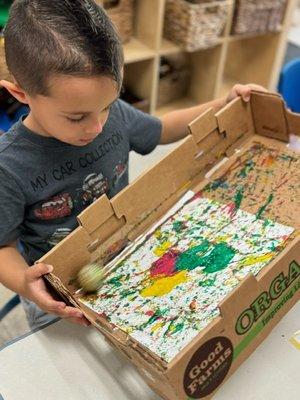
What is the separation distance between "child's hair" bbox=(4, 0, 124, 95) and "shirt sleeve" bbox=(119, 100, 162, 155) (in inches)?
11.2

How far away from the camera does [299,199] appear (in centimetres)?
84

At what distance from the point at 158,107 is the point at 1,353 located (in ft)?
6.22

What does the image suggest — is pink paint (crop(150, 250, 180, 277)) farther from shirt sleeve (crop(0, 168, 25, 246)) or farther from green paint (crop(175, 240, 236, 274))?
shirt sleeve (crop(0, 168, 25, 246))

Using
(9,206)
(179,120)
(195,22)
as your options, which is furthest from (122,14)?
(9,206)

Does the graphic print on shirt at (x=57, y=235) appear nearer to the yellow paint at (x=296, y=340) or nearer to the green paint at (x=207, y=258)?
the green paint at (x=207, y=258)

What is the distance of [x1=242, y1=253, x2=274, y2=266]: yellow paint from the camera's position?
0.72 m

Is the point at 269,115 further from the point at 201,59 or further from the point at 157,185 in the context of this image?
the point at 201,59

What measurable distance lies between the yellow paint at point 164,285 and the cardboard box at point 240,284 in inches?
3.3

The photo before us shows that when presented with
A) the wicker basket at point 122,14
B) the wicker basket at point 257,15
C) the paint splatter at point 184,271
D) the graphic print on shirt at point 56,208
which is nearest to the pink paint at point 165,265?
the paint splatter at point 184,271

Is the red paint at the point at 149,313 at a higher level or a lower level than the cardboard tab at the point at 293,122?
lower

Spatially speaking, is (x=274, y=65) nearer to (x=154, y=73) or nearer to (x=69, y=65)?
(x=154, y=73)

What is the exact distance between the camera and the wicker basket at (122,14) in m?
1.87

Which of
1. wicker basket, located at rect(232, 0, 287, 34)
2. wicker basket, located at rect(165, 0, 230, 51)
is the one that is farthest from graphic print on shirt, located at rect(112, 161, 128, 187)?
wicker basket, located at rect(232, 0, 287, 34)

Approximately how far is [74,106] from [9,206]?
22cm
